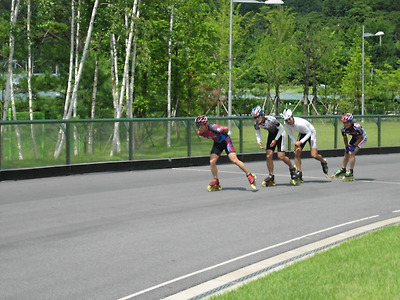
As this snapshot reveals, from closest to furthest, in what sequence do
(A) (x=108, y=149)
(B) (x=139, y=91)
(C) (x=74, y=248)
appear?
1. (C) (x=74, y=248)
2. (A) (x=108, y=149)
3. (B) (x=139, y=91)

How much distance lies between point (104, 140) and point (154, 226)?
1048cm

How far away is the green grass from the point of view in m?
6.38

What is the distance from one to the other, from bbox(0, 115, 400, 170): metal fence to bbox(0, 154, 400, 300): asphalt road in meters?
1.00

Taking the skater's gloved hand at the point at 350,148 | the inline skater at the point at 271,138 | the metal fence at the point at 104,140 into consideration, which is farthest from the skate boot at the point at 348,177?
the metal fence at the point at 104,140

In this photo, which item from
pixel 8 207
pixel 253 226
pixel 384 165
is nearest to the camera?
pixel 253 226

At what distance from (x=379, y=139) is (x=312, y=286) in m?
23.7

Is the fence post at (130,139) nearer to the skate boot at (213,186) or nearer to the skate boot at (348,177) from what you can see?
the skate boot at (213,186)

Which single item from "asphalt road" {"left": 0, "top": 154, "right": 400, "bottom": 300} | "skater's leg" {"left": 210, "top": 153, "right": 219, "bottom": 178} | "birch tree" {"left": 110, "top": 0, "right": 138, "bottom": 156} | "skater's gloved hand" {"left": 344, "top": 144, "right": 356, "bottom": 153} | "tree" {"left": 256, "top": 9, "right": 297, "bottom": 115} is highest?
"tree" {"left": 256, "top": 9, "right": 297, "bottom": 115}

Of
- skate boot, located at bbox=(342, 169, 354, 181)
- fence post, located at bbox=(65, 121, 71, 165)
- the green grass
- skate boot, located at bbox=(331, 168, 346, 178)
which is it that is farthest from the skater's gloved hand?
the green grass

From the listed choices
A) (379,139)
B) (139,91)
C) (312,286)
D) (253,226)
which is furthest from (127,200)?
(139,91)

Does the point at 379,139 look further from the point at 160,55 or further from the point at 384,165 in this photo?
the point at 160,55

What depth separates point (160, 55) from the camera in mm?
38906

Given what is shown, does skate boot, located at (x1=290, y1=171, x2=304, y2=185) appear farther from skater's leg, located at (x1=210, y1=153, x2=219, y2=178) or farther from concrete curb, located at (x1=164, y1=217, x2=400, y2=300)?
concrete curb, located at (x1=164, y1=217, x2=400, y2=300)

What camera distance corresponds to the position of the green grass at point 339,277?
638 centimetres
